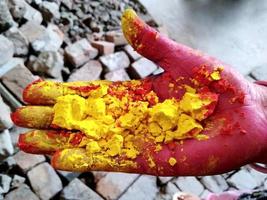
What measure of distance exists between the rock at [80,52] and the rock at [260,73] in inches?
54.3

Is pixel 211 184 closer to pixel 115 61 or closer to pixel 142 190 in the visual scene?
pixel 142 190

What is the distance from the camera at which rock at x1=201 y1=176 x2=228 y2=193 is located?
282 cm

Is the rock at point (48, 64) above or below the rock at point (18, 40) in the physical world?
below

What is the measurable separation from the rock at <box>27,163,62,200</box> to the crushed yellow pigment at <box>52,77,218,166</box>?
0.83 metres

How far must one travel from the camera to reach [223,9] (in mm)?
4363

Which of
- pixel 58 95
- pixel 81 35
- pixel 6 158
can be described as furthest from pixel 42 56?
pixel 58 95

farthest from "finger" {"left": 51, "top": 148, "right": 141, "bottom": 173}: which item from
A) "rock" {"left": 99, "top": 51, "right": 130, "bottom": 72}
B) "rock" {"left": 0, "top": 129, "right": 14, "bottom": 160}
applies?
"rock" {"left": 99, "top": 51, "right": 130, "bottom": 72}

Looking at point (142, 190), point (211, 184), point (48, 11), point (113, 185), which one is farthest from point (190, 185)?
point (48, 11)

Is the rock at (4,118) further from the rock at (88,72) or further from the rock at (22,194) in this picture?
the rock at (88,72)

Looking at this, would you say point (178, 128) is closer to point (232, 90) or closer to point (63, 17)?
point (232, 90)

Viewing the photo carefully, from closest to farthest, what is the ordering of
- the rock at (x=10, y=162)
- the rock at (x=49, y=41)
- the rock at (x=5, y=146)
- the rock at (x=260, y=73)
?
the rock at (x=5, y=146)
the rock at (x=10, y=162)
the rock at (x=49, y=41)
the rock at (x=260, y=73)

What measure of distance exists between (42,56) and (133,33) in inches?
50.9

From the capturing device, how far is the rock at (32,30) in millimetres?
2789

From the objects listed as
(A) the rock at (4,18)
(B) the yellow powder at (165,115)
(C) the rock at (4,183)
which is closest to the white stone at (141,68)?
(A) the rock at (4,18)
